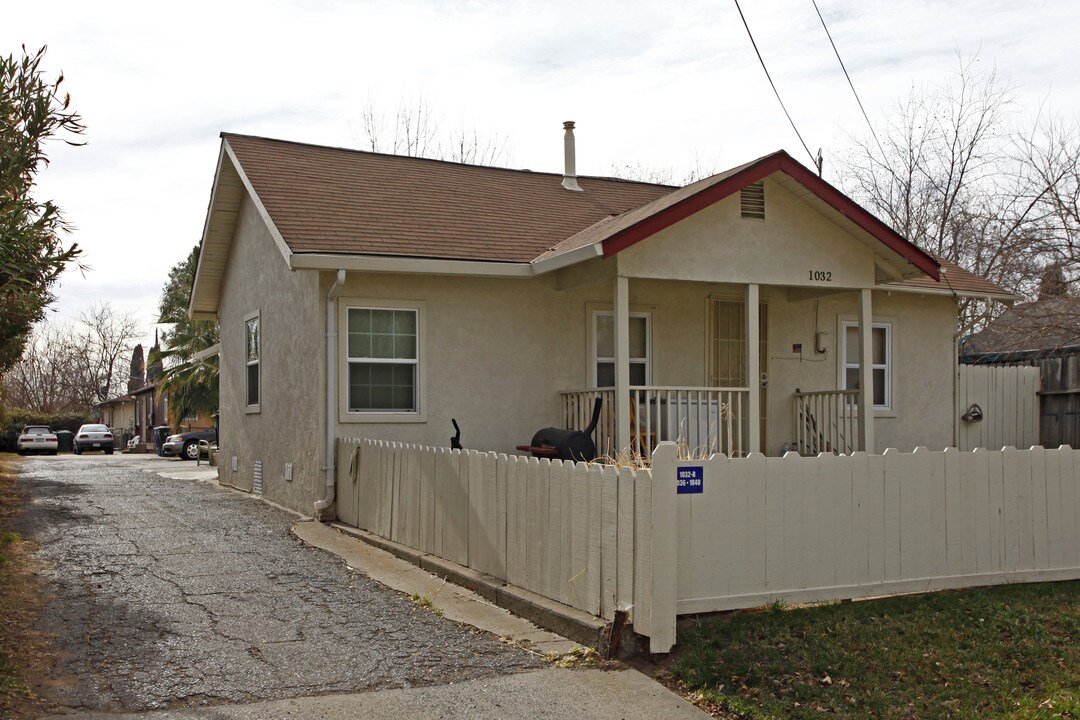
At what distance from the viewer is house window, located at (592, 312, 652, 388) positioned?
13.7 m

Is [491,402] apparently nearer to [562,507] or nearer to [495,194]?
[495,194]

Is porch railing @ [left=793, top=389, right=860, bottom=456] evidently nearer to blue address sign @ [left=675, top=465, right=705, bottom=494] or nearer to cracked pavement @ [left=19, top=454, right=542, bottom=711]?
cracked pavement @ [left=19, top=454, right=542, bottom=711]

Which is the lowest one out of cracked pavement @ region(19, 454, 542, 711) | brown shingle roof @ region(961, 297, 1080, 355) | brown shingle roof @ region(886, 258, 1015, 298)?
cracked pavement @ region(19, 454, 542, 711)

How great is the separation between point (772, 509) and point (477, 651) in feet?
7.11

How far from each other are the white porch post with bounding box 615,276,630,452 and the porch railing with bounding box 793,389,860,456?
3607 millimetres

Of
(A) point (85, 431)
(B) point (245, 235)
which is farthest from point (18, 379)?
(B) point (245, 235)

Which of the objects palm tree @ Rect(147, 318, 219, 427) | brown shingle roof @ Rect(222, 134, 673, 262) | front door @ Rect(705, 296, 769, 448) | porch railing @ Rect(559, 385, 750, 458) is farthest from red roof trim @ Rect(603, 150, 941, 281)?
palm tree @ Rect(147, 318, 219, 427)

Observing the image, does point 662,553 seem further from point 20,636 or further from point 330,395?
point 330,395

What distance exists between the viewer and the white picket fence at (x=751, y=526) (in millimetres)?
6270

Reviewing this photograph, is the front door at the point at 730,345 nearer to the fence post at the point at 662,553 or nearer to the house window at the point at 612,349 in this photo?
the house window at the point at 612,349

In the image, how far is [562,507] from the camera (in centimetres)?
700

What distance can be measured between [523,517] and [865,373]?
6.98 meters

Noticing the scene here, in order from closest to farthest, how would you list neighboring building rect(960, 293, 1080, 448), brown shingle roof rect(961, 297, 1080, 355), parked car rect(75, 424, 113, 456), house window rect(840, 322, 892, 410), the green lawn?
the green lawn
house window rect(840, 322, 892, 410)
neighboring building rect(960, 293, 1080, 448)
brown shingle roof rect(961, 297, 1080, 355)
parked car rect(75, 424, 113, 456)

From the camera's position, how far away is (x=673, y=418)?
1266 centimetres
